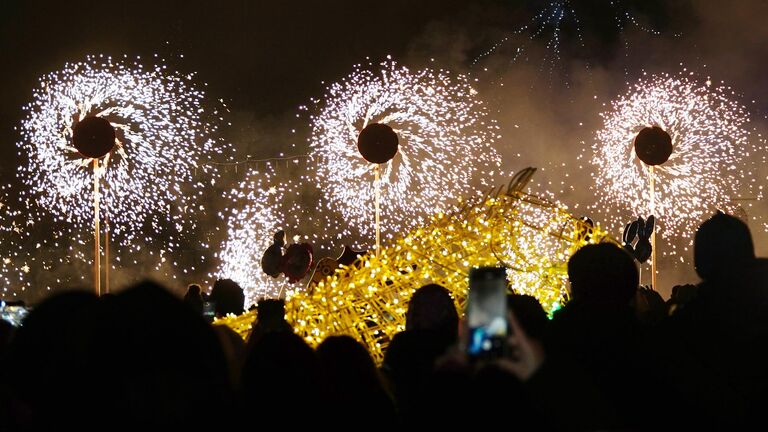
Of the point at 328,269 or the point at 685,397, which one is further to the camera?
the point at 328,269

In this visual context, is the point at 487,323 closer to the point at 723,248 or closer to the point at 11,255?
the point at 723,248

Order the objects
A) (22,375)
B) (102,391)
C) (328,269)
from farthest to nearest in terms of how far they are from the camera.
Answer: (328,269) < (22,375) < (102,391)

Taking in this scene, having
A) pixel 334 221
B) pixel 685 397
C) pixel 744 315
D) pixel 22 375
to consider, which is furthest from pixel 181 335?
pixel 334 221

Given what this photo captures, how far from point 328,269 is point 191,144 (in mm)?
18459

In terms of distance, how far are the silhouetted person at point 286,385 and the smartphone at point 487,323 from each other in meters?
0.73

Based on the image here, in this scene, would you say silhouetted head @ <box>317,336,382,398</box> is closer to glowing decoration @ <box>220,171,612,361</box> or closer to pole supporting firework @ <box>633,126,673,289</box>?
glowing decoration @ <box>220,171,612,361</box>

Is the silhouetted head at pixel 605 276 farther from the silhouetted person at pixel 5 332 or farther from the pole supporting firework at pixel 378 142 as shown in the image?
the pole supporting firework at pixel 378 142

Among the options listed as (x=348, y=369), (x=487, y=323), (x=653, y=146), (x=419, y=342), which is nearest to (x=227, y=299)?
(x=419, y=342)

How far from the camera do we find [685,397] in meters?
2.74

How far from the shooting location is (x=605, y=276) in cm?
308

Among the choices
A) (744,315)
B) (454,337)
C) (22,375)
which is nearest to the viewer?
(22,375)

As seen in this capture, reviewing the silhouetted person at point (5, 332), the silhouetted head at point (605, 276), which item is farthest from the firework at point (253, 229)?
the silhouetted head at point (605, 276)

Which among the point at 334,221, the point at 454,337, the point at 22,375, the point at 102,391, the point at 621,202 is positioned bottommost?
the point at 102,391

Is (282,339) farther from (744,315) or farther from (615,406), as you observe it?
(744,315)
